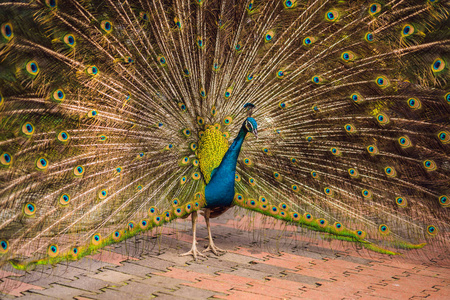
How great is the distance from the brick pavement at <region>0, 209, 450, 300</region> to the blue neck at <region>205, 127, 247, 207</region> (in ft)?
2.22

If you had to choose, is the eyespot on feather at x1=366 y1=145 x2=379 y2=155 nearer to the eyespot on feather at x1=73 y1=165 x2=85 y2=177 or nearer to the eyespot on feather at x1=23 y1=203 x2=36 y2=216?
the eyespot on feather at x1=73 y1=165 x2=85 y2=177

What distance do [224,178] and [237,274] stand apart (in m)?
0.87

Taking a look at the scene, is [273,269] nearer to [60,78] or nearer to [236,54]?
[236,54]

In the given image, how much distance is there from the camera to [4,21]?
2.42 m

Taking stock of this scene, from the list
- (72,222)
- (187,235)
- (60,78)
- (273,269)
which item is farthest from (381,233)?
(60,78)

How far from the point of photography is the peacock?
10.5ft

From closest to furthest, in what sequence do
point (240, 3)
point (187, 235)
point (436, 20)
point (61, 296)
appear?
point (61, 296) < point (436, 20) < point (240, 3) < point (187, 235)

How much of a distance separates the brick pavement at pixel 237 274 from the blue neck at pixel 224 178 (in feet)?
2.22

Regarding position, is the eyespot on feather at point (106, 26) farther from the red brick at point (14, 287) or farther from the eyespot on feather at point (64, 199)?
the red brick at point (14, 287)

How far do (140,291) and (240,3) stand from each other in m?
2.65

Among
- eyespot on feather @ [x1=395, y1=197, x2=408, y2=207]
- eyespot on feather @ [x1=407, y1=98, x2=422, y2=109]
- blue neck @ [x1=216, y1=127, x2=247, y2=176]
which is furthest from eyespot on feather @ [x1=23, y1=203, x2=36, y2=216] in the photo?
eyespot on feather @ [x1=407, y1=98, x2=422, y2=109]

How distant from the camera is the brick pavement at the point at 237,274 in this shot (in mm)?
3156

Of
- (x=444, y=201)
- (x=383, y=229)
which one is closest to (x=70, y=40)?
(x=383, y=229)

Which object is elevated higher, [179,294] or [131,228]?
[131,228]
